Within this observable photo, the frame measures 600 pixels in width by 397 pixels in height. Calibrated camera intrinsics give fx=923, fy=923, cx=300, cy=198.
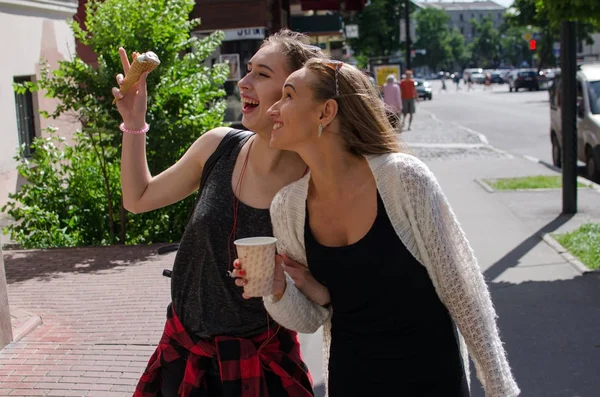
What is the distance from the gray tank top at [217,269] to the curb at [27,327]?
3995 millimetres

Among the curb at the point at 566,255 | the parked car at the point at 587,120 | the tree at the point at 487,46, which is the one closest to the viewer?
the curb at the point at 566,255

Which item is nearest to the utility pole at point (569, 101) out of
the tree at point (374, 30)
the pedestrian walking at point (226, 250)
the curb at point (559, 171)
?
the curb at point (559, 171)

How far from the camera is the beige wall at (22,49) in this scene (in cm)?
1369

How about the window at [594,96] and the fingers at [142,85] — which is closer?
the fingers at [142,85]

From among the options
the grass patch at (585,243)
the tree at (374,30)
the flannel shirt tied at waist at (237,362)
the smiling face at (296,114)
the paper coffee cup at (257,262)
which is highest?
the tree at (374,30)

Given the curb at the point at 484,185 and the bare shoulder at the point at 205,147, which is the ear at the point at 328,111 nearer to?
the bare shoulder at the point at 205,147

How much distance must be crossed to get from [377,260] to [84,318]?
4.95m

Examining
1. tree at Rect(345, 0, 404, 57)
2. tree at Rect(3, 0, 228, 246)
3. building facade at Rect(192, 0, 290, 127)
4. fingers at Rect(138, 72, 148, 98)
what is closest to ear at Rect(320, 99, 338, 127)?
fingers at Rect(138, 72, 148, 98)

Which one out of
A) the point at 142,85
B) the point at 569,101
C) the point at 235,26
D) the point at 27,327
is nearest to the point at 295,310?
the point at 142,85

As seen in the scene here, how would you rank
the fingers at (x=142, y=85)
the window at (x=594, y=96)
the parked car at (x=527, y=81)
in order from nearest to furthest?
the fingers at (x=142, y=85), the window at (x=594, y=96), the parked car at (x=527, y=81)

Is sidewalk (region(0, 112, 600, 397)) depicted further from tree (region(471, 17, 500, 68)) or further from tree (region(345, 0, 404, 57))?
tree (region(471, 17, 500, 68))

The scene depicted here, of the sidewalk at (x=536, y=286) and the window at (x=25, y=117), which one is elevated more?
the window at (x=25, y=117)

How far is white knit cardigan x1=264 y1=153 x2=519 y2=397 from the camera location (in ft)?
8.65

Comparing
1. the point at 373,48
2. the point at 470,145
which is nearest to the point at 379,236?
the point at 470,145
